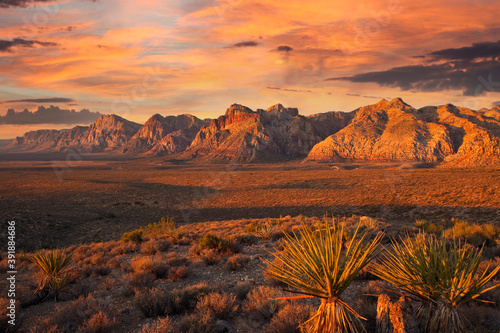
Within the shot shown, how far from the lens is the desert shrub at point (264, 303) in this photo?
17.3 feet

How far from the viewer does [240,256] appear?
29.9ft

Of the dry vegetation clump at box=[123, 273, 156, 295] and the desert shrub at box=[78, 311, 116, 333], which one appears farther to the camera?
the dry vegetation clump at box=[123, 273, 156, 295]

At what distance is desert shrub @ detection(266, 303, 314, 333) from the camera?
455 centimetres

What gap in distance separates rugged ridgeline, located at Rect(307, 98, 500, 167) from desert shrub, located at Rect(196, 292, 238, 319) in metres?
91.4

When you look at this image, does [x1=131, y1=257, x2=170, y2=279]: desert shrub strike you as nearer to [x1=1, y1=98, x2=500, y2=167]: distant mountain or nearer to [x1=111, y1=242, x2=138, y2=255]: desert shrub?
[x1=111, y1=242, x2=138, y2=255]: desert shrub

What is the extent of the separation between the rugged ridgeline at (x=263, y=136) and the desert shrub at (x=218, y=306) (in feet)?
418

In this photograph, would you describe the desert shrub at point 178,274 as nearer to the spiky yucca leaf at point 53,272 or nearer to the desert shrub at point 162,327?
the desert shrub at point 162,327

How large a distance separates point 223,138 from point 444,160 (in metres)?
118

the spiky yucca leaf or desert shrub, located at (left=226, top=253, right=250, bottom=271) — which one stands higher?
the spiky yucca leaf

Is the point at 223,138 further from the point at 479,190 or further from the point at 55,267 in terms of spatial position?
the point at 55,267

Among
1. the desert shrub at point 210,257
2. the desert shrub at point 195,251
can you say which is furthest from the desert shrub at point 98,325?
the desert shrub at point 195,251

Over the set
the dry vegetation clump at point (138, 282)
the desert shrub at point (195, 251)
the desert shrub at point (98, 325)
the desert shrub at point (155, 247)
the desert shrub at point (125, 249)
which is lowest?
the desert shrub at point (125, 249)

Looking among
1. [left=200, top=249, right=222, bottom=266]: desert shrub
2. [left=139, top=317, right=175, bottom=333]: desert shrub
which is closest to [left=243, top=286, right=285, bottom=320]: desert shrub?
[left=139, top=317, right=175, bottom=333]: desert shrub

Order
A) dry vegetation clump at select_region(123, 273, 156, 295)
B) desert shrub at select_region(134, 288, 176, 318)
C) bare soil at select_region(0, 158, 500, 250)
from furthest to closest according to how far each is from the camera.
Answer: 1. bare soil at select_region(0, 158, 500, 250)
2. dry vegetation clump at select_region(123, 273, 156, 295)
3. desert shrub at select_region(134, 288, 176, 318)
